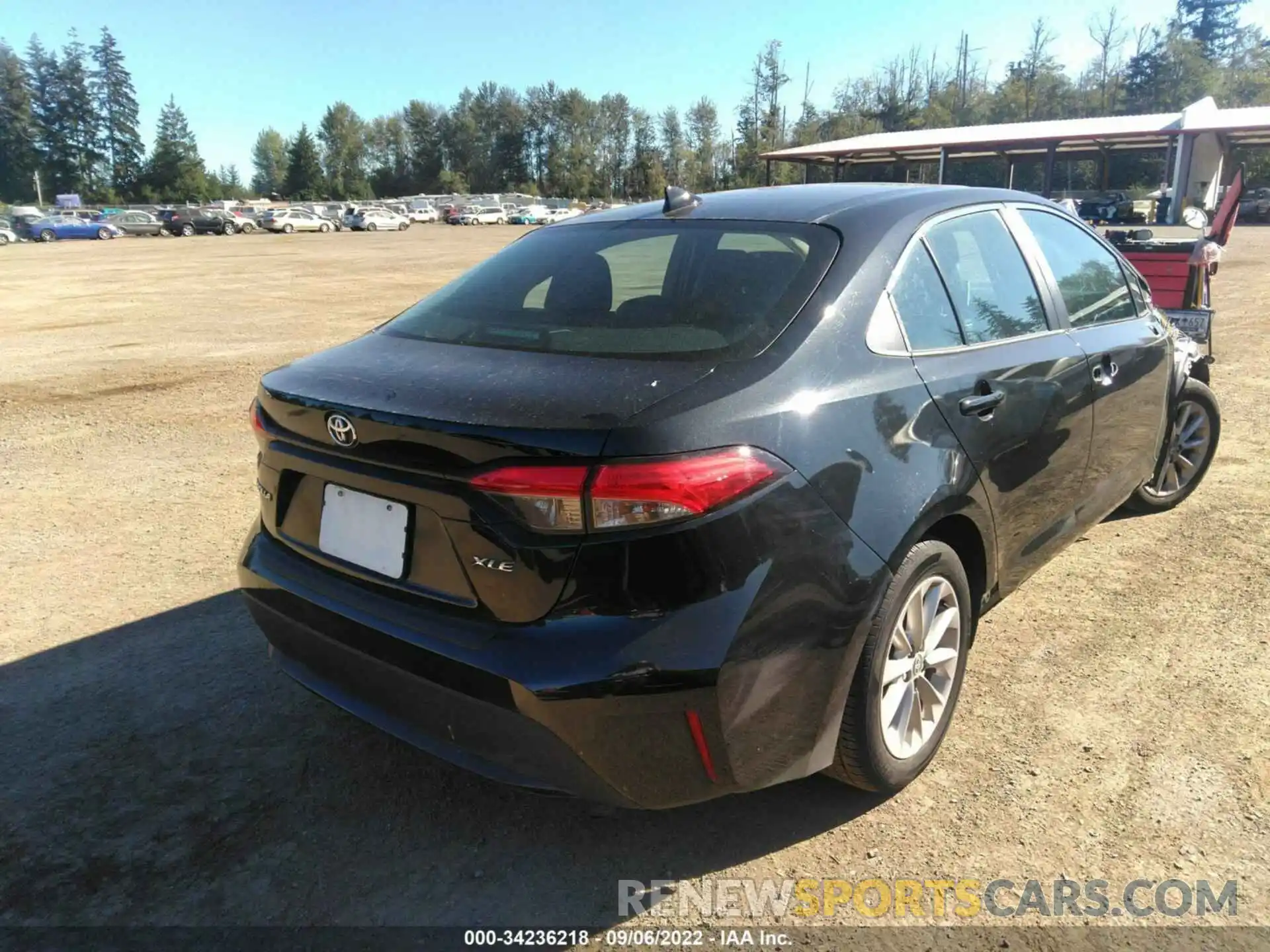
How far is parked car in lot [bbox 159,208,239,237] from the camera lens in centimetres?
5444

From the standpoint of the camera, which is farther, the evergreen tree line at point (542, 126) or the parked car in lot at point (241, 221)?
the evergreen tree line at point (542, 126)

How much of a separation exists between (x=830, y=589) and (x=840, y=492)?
0.23 meters

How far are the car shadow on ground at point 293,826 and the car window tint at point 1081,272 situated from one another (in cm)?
210

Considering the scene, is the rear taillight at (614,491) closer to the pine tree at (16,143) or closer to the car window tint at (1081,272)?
the car window tint at (1081,272)

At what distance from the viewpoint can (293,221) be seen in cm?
5959

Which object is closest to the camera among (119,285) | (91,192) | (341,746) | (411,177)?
(341,746)

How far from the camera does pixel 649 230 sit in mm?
3066

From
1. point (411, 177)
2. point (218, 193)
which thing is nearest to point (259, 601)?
point (218, 193)

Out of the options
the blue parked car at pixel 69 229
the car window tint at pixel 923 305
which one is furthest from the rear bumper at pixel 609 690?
the blue parked car at pixel 69 229

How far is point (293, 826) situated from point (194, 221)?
60.1 m

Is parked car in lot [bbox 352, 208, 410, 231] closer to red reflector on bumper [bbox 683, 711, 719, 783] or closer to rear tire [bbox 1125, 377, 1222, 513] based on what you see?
rear tire [bbox 1125, 377, 1222, 513]

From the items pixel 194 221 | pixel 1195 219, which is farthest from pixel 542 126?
pixel 1195 219

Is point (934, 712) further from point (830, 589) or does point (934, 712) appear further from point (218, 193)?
point (218, 193)

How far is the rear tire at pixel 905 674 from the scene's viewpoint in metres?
2.37
